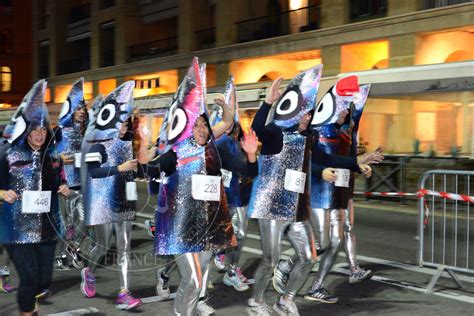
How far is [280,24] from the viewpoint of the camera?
22.5m

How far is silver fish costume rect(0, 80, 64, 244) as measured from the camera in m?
4.84

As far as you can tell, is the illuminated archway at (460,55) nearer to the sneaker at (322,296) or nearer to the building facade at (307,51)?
the building facade at (307,51)

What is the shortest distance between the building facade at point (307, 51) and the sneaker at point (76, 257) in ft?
6.39

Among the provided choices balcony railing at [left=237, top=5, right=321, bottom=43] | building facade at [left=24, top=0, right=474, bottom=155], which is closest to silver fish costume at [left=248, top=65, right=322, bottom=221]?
building facade at [left=24, top=0, right=474, bottom=155]

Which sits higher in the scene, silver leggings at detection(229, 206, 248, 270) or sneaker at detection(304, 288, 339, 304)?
silver leggings at detection(229, 206, 248, 270)

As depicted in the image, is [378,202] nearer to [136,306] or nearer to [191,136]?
[136,306]

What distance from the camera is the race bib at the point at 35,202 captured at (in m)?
4.89

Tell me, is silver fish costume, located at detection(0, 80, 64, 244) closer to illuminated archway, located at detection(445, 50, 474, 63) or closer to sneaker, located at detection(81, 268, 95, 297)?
sneaker, located at detection(81, 268, 95, 297)

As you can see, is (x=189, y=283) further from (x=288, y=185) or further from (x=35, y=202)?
(x=35, y=202)

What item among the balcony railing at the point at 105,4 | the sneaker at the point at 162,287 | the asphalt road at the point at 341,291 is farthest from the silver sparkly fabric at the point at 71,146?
the balcony railing at the point at 105,4

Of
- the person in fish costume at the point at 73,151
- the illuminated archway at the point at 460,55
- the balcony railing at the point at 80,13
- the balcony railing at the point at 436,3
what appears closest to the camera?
the person in fish costume at the point at 73,151

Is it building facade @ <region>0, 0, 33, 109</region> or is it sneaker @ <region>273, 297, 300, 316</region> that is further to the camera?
building facade @ <region>0, 0, 33, 109</region>

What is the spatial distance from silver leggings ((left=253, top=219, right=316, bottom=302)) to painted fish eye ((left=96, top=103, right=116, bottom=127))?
189 cm

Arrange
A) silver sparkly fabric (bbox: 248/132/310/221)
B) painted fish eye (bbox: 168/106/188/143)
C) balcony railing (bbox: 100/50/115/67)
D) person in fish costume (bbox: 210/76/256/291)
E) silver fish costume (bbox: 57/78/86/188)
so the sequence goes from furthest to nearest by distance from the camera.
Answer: balcony railing (bbox: 100/50/115/67), silver fish costume (bbox: 57/78/86/188), person in fish costume (bbox: 210/76/256/291), silver sparkly fabric (bbox: 248/132/310/221), painted fish eye (bbox: 168/106/188/143)
